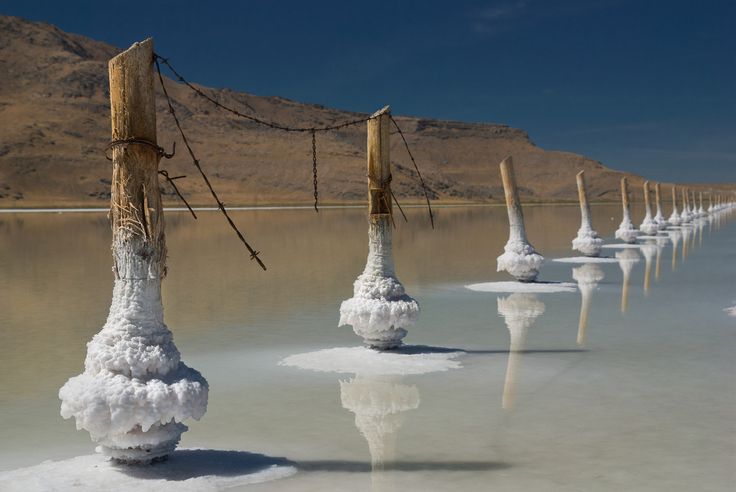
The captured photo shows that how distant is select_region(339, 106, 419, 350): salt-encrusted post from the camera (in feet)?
35.0

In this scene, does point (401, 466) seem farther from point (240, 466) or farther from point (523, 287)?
Result: point (523, 287)

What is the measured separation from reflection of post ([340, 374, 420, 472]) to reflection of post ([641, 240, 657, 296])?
9.52m

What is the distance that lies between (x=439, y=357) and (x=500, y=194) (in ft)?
568

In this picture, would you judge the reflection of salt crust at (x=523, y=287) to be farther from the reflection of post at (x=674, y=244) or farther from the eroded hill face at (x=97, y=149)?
the eroded hill face at (x=97, y=149)

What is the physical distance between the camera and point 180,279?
67.5 ft

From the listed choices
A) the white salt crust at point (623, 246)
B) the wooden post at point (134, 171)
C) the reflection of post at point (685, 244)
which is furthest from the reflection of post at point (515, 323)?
the white salt crust at point (623, 246)

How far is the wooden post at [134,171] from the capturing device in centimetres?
634

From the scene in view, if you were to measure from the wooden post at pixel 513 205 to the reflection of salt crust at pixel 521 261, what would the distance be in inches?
6.7

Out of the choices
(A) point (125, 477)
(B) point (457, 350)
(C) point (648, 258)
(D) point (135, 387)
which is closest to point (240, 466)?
(A) point (125, 477)

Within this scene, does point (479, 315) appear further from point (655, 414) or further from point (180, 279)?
point (180, 279)

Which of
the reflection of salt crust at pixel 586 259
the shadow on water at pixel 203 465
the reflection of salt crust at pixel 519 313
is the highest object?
the reflection of salt crust at pixel 586 259

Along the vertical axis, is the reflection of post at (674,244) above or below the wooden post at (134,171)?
below

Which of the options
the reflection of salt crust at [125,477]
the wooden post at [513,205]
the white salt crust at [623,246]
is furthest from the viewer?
the white salt crust at [623,246]

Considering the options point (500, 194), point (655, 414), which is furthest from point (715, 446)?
point (500, 194)
